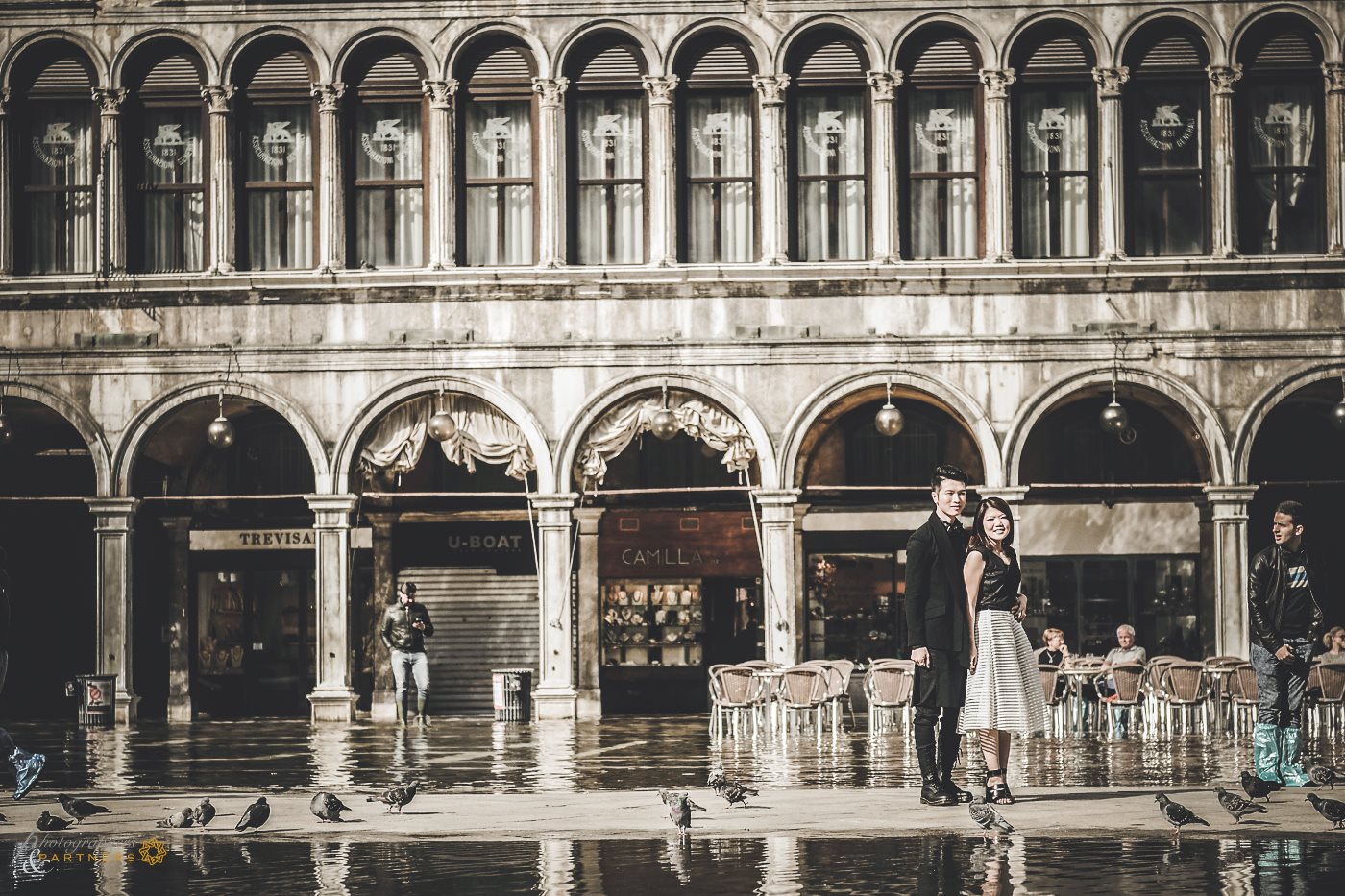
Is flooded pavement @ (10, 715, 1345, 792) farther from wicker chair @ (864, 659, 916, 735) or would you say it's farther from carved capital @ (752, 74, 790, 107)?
carved capital @ (752, 74, 790, 107)

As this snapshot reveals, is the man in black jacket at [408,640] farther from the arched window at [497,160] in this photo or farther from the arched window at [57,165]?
the arched window at [57,165]

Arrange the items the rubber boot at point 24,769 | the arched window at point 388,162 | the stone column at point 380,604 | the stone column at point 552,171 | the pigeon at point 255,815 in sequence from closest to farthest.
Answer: the pigeon at point 255,815 < the rubber boot at point 24,769 < the stone column at point 552,171 < the arched window at point 388,162 < the stone column at point 380,604

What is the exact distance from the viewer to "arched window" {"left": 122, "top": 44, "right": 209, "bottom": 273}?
2742 centimetres

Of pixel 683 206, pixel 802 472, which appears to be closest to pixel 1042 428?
pixel 802 472

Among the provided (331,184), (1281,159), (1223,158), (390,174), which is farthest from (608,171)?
(1281,159)

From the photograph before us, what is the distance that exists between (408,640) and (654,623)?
17.6 feet

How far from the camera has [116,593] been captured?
2686 centimetres

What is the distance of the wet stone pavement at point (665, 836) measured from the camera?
10.1m

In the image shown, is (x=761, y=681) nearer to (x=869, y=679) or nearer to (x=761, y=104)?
(x=869, y=679)

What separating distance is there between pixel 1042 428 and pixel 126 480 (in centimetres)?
1304

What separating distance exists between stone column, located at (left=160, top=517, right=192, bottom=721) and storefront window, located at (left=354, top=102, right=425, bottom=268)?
5.66 m

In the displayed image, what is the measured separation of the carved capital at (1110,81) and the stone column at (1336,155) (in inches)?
106

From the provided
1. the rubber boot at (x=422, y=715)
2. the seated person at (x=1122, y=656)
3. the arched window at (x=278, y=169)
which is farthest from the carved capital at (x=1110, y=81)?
the rubber boot at (x=422, y=715)

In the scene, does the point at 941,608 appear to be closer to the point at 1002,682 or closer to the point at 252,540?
the point at 1002,682
